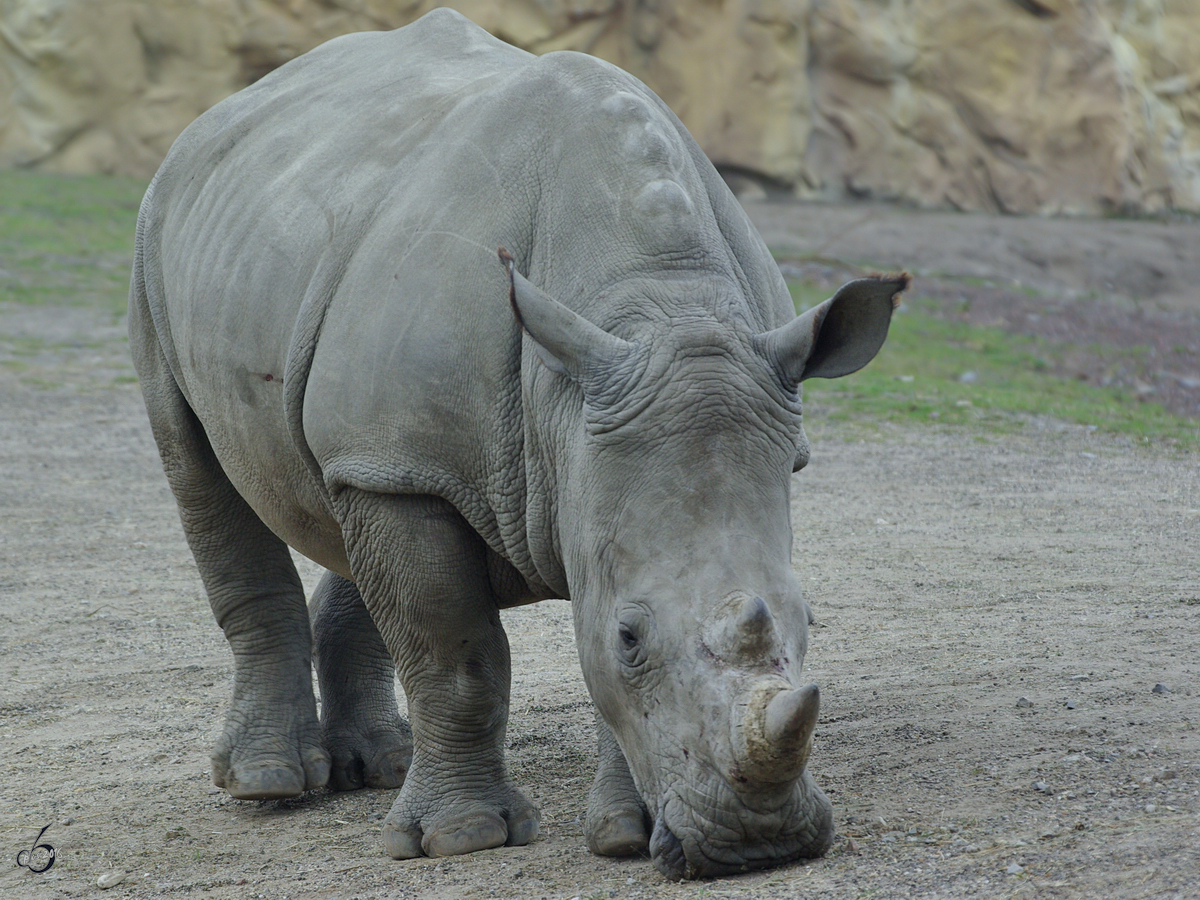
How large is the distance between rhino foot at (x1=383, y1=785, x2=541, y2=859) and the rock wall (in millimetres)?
16920

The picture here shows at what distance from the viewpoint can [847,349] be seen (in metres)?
3.40

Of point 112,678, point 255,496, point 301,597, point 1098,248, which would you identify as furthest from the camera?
point 1098,248

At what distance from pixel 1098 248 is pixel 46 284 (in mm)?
11667

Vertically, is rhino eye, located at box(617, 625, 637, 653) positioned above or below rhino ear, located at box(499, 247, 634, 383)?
below

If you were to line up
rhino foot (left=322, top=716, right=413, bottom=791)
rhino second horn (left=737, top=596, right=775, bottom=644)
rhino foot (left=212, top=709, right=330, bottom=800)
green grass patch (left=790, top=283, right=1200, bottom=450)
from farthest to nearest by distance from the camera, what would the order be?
green grass patch (left=790, top=283, right=1200, bottom=450) < rhino foot (left=322, top=716, right=413, bottom=791) < rhino foot (left=212, top=709, right=330, bottom=800) < rhino second horn (left=737, top=596, right=775, bottom=644)

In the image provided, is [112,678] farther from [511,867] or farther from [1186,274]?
[1186,274]

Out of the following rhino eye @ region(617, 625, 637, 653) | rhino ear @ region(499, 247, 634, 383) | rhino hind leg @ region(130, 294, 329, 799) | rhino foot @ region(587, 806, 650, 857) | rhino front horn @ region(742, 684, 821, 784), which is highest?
rhino ear @ region(499, 247, 634, 383)

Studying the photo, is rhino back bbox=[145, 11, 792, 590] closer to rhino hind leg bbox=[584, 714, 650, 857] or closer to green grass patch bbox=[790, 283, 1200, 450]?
rhino hind leg bbox=[584, 714, 650, 857]

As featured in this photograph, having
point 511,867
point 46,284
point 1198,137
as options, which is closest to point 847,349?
point 511,867

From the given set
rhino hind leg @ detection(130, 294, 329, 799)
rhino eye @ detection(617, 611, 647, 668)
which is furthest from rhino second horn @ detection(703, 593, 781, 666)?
rhino hind leg @ detection(130, 294, 329, 799)

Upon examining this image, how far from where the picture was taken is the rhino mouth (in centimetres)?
307

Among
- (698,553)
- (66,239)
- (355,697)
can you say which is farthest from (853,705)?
(66,239)

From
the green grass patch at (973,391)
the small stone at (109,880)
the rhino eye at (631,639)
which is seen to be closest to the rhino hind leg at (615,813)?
the rhino eye at (631,639)

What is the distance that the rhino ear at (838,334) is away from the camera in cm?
330
